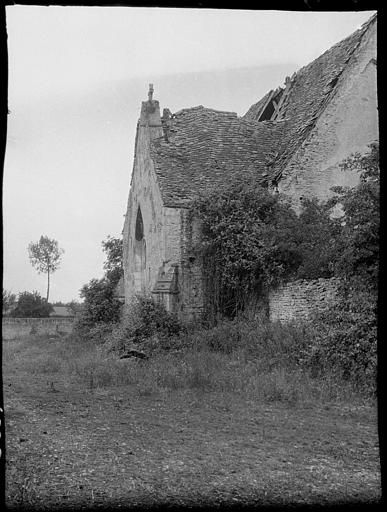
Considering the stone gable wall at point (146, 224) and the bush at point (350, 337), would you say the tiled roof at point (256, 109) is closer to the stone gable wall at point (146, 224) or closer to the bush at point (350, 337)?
the stone gable wall at point (146, 224)

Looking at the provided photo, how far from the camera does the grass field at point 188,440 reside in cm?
576

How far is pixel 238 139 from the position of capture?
76.7ft

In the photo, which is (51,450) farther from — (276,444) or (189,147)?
(189,147)

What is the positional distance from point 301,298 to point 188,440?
945 cm

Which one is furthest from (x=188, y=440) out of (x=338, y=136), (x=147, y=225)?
(x=147, y=225)

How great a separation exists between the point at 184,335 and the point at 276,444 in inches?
442

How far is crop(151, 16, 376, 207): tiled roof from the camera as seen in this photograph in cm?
2086

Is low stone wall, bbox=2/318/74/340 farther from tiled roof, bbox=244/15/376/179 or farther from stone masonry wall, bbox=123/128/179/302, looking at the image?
tiled roof, bbox=244/15/376/179

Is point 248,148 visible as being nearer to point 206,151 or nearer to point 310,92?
point 206,151

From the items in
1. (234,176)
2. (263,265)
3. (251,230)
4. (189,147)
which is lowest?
(263,265)

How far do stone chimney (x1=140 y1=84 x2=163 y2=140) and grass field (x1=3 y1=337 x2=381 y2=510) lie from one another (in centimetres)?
1210

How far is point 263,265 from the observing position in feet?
59.0

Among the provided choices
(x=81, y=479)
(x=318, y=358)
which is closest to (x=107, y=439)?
(x=81, y=479)

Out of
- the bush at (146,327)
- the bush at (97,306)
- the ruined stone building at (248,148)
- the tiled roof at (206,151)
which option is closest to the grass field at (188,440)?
the bush at (146,327)
